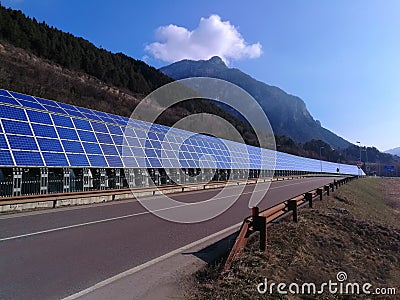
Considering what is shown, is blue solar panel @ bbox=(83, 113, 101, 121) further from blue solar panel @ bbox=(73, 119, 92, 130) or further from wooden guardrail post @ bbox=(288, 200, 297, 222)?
wooden guardrail post @ bbox=(288, 200, 297, 222)

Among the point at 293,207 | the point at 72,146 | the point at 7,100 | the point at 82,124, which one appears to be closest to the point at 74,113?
the point at 82,124

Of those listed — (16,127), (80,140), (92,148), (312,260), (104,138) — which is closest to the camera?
(312,260)

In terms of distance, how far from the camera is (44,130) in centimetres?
2002

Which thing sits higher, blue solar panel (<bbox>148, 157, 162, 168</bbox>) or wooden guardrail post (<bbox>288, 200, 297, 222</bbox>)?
blue solar panel (<bbox>148, 157, 162, 168</bbox>)

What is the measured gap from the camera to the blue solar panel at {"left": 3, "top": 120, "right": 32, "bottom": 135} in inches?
691

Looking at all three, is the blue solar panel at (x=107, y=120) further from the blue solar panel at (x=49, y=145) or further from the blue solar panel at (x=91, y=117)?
the blue solar panel at (x=49, y=145)

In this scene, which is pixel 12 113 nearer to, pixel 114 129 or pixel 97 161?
pixel 97 161

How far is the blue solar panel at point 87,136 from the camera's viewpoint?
902 inches

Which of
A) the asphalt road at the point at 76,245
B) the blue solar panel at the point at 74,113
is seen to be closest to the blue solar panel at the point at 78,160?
the blue solar panel at the point at 74,113

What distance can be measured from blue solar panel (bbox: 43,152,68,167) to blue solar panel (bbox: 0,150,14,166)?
6.63 feet

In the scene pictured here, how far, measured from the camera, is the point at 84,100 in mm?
67562

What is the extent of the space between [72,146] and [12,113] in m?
3.75

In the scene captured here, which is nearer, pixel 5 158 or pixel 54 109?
pixel 5 158

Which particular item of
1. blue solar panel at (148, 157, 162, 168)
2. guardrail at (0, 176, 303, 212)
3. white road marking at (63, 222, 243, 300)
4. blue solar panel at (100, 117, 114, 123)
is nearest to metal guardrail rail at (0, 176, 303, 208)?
guardrail at (0, 176, 303, 212)
